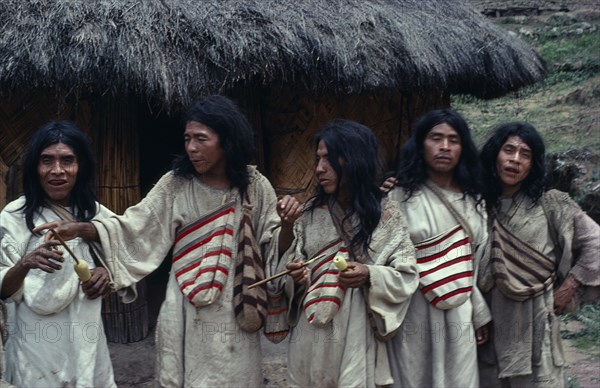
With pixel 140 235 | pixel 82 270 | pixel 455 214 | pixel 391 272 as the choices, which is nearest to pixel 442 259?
pixel 455 214

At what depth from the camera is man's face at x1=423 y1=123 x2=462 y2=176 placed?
3.55 meters

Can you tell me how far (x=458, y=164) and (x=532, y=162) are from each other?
356 mm

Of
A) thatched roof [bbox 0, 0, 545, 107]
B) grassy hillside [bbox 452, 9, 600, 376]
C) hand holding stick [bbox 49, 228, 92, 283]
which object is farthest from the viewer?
grassy hillside [bbox 452, 9, 600, 376]

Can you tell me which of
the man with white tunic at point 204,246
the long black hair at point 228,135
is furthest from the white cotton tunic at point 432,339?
the long black hair at point 228,135

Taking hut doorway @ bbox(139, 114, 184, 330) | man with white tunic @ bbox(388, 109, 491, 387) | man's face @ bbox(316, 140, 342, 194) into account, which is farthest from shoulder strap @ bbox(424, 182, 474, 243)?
hut doorway @ bbox(139, 114, 184, 330)

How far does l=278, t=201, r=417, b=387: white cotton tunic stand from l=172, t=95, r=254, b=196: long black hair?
1.15ft

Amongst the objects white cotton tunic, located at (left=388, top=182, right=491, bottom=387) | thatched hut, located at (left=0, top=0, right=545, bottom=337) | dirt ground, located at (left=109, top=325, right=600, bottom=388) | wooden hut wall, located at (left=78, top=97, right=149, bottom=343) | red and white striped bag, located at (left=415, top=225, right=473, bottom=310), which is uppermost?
thatched hut, located at (left=0, top=0, right=545, bottom=337)

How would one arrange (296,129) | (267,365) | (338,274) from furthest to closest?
(296,129)
(267,365)
(338,274)

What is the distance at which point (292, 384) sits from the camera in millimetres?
3395

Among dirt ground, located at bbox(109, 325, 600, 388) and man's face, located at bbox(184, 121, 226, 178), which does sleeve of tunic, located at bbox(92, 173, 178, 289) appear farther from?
dirt ground, located at bbox(109, 325, 600, 388)

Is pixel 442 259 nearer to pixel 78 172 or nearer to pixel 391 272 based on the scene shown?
pixel 391 272

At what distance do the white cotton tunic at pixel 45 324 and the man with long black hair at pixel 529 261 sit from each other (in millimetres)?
1789

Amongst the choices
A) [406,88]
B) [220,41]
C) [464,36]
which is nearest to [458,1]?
[464,36]

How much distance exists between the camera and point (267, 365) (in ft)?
18.0
